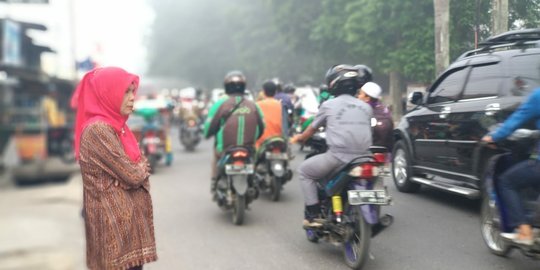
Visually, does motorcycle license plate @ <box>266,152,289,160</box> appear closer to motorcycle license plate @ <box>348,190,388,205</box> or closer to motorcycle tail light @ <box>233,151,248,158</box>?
motorcycle tail light @ <box>233,151,248,158</box>

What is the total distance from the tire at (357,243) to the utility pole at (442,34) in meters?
3.86

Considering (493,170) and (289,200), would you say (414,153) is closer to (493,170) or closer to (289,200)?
(289,200)

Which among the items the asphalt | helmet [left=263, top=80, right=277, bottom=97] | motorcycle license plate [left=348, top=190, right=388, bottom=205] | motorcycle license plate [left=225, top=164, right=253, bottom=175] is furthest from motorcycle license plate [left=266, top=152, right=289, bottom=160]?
motorcycle license plate [left=348, top=190, right=388, bottom=205]

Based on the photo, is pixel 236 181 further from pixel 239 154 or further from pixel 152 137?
pixel 152 137

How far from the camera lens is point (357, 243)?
490cm

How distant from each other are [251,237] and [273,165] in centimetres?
193

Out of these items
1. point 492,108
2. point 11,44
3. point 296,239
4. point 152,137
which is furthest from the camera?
point 152,137

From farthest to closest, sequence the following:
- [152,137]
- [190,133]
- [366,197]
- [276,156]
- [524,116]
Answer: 1. [190,133]
2. [152,137]
3. [276,156]
4. [366,197]
5. [524,116]

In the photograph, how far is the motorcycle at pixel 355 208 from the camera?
→ 15.5 ft

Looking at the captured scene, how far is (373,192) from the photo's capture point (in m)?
4.76

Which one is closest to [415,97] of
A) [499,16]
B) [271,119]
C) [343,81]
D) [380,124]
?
[380,124]

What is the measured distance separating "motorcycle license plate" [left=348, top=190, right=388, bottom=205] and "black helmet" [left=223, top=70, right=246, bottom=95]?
2.86 meters

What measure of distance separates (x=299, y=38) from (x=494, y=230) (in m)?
23.9

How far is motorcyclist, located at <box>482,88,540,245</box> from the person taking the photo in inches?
169
